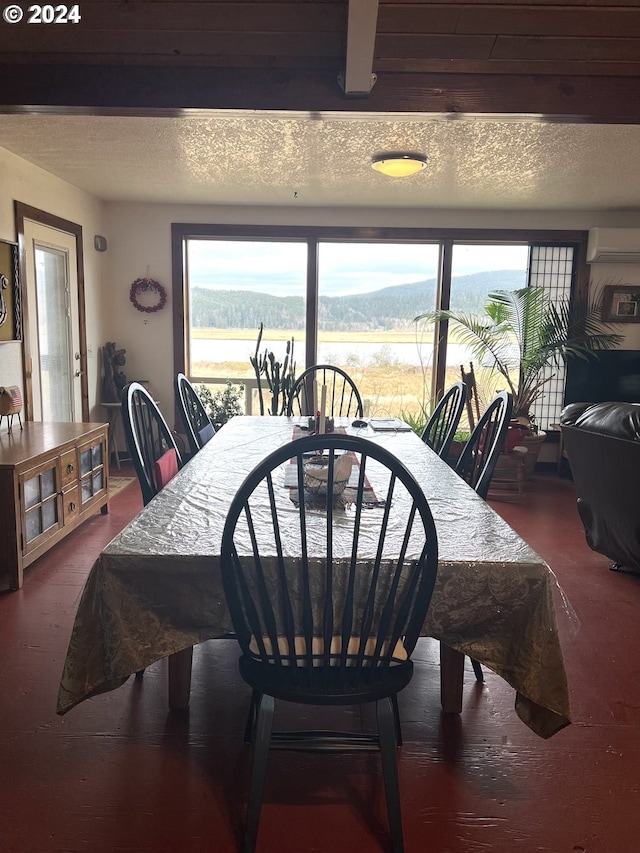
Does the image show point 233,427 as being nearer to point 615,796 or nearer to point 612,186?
point 615,796

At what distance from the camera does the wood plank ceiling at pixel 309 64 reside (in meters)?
2.31

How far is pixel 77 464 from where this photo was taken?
144 inches

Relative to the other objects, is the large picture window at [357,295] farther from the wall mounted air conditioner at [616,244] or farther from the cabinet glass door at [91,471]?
the cabinet glass door at [91,471]

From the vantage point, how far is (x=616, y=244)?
17.7 feet

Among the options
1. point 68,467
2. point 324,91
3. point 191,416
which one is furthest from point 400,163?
point 68,467

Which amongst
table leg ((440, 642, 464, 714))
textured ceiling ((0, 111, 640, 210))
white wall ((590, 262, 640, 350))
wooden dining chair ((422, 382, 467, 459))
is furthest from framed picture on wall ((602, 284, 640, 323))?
table leg ((440, 642, 464, 714))

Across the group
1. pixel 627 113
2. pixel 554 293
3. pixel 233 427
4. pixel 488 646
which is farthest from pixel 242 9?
pixel 554 293

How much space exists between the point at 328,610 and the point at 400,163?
2953mm

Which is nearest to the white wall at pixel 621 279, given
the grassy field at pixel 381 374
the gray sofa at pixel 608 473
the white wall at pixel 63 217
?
the grassy field at pixel 381 374

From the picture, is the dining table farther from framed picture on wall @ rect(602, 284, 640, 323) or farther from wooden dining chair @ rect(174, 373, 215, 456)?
framed picture on wall @ rect(602, 284, 640, 323)

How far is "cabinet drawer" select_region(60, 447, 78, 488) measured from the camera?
11.3 ft

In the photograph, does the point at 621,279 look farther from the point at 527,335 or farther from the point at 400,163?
the point at 400,163

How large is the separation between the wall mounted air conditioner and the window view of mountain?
68 centimetres

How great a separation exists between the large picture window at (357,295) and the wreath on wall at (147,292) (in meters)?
0.15
